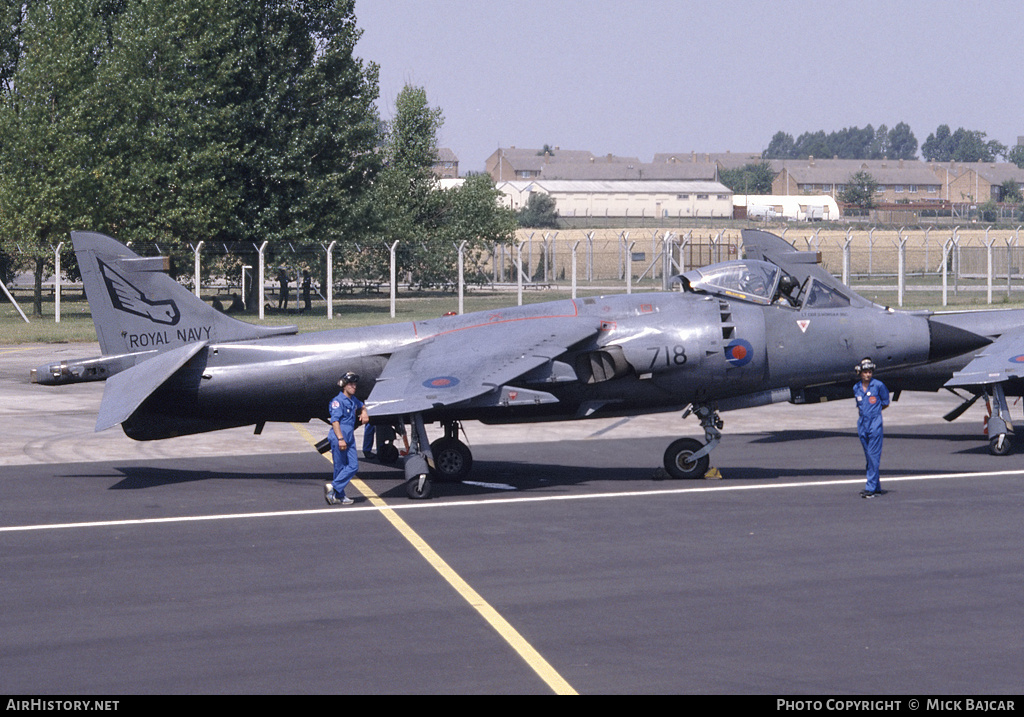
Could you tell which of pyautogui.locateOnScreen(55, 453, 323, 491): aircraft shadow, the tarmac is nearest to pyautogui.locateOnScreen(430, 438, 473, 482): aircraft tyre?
the tarmac

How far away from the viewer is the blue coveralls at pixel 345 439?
15055 mm

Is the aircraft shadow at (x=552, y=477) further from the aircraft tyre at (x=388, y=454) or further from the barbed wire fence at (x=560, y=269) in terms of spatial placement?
the barbed wire fence at (x=560, y=269)

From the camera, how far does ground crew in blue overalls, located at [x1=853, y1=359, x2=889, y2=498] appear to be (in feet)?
50.1

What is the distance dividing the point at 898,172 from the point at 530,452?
544 ft

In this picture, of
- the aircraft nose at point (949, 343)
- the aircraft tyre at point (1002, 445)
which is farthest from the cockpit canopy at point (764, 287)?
the aircraft tyre at point (1002, 445)

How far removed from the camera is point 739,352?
1641cm

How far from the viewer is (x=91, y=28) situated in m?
50.6

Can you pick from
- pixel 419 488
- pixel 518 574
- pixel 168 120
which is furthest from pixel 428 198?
pixel 518 574

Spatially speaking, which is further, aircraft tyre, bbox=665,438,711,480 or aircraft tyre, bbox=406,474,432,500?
aircraft tyre, bbox=665,438,711,480

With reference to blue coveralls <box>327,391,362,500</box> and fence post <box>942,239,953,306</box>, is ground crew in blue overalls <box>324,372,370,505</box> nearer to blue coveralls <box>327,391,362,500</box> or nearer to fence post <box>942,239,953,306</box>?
blue coveralls <box>327,391,362,500</box>

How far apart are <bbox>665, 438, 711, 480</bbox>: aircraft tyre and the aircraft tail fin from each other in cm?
668
